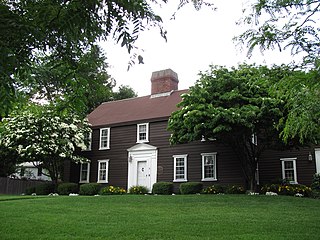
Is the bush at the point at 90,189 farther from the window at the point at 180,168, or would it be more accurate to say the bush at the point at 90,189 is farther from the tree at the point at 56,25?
the tree at the point at 56,25

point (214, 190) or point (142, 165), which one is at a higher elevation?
point (142, 165)

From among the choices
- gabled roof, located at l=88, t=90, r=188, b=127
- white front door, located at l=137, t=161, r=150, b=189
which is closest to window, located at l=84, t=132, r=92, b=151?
gabled roof, located at l=88, t=90, r=188, b=127

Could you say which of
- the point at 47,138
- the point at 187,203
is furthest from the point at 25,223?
the point at 47,138

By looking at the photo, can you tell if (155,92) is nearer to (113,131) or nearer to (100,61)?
(113,131)

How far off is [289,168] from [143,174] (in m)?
9.23

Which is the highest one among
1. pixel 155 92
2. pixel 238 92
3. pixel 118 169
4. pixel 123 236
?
pixel 155 92

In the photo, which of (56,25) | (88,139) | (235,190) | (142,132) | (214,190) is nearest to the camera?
(56,25)

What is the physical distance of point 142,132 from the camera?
2442cm

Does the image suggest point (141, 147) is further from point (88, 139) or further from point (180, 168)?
point (88, 139)

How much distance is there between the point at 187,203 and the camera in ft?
47.3

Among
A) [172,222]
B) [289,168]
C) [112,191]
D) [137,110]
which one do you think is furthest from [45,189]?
[172,222]

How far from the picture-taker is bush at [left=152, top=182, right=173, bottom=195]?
70.4 ft

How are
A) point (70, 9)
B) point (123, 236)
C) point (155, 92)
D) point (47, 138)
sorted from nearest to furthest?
point (70, 9) < point (123, 236) < point (47, 138) < point (155, 92)

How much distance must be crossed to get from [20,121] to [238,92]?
46.8 feet
